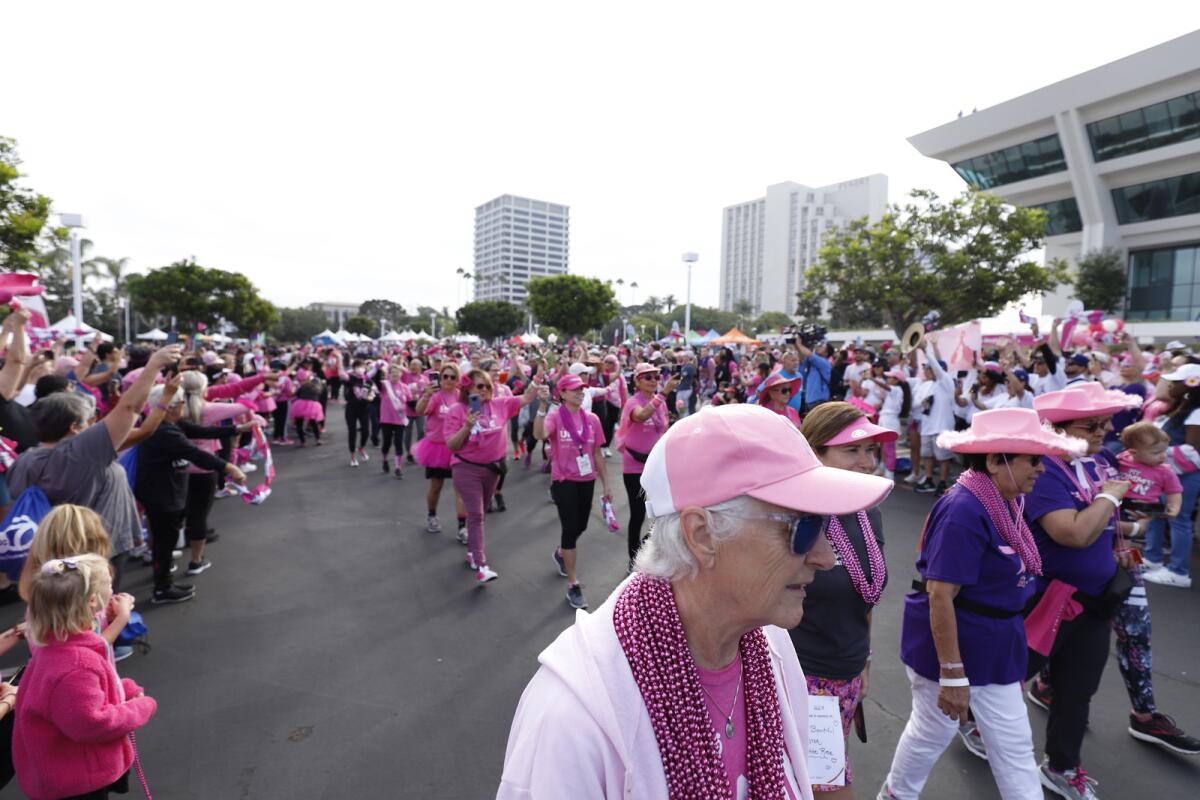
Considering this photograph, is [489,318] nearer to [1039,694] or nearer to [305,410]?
[305,410]

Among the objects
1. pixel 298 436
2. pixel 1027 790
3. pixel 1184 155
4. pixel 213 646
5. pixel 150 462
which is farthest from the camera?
pixel 1184 155

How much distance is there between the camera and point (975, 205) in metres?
28.6

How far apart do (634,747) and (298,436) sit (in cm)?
1507

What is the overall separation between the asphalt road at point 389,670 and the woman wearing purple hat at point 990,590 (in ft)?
2.68

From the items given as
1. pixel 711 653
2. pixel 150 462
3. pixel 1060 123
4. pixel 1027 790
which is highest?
pixel 1060 123

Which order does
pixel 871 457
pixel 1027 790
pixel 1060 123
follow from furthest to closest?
1. pixel 1060 123
2. pixel 871 457
3. pixel 1027 790

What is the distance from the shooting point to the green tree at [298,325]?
89.0 m

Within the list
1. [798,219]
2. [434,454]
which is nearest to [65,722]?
[434,454]

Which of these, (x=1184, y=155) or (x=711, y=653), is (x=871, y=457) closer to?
(x=711, y=653)

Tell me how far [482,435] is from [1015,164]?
53.0m

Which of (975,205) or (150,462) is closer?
(150,462)

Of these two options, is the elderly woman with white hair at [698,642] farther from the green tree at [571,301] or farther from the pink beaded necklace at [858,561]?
the green tree at [571,301]

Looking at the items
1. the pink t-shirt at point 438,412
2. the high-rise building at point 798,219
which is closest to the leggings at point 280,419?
the pink t-shirt at point 438,412

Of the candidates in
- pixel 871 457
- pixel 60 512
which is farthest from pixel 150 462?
pixel 871 457
